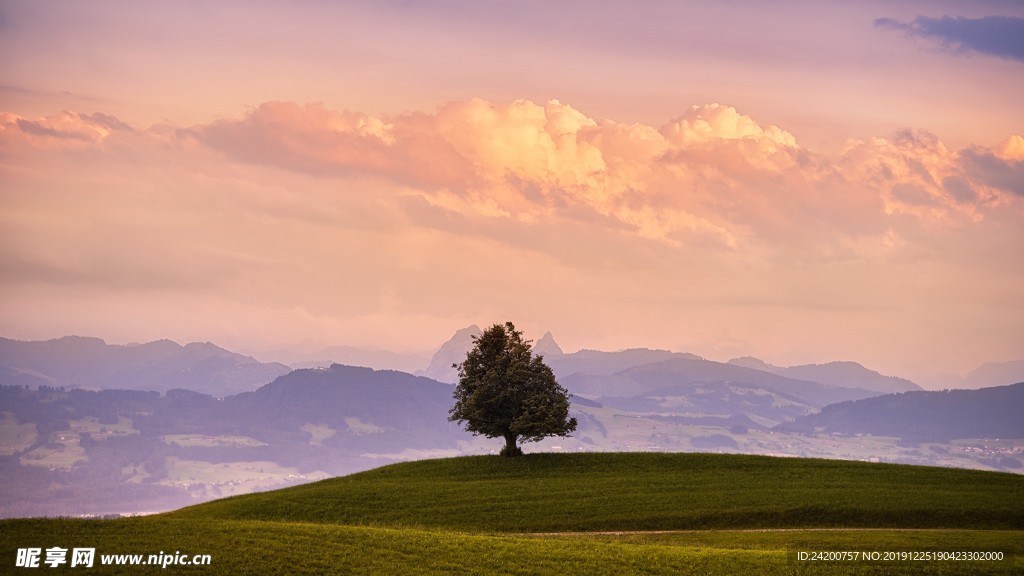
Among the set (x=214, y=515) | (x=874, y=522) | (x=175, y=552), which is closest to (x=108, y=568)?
(x=175, y=552)

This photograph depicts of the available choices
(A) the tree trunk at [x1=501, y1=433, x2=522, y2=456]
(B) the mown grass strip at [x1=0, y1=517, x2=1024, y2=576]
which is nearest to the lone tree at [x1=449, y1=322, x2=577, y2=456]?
(A) the tree trunk at [x1=501, y1=433, x2=522, y2=456]

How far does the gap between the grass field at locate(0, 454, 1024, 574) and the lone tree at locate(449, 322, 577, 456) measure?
3.47 meters

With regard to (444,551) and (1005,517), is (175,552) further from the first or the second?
(1005,517)

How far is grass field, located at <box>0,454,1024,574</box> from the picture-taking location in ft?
159

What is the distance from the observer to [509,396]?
96000 mm

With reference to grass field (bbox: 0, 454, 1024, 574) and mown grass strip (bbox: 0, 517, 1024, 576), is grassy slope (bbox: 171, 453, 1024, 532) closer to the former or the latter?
grass field (bbox: 0, 454, 1024, 574)

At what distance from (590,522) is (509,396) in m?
30.3

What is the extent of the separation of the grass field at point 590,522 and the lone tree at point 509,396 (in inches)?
137

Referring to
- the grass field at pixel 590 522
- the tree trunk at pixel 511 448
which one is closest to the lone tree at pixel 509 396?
the tree trunk at pixel 511 448

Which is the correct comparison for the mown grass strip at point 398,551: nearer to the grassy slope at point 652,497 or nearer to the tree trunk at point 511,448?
the grassy slope at point 652,497

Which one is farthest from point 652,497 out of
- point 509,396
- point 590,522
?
point 509,396

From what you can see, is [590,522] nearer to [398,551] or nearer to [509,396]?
[398,551]

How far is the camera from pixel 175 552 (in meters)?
46.5

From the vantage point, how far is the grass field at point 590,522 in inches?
1906
